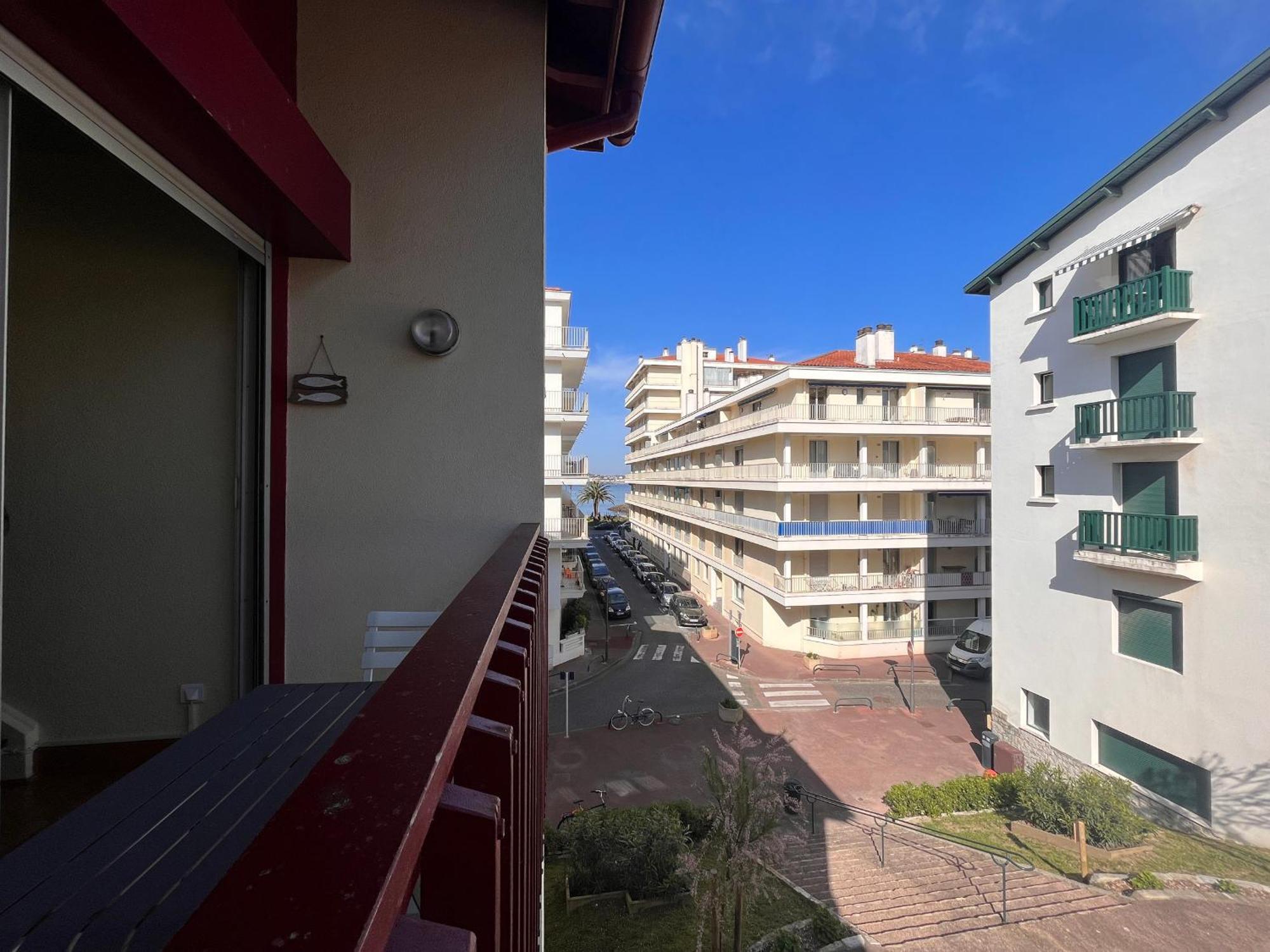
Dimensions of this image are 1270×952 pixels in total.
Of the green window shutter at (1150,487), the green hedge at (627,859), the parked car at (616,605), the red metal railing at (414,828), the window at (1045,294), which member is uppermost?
the window at (1045,294)

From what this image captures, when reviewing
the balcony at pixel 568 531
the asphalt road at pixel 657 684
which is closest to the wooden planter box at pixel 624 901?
the asphalt road at pixel 657 684

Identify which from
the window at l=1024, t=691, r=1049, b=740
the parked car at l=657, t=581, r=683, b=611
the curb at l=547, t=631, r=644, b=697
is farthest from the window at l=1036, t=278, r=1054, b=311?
the parked car at l=657, t=581, r=683, b=611

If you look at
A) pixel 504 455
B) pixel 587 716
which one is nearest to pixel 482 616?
pixel 504 455

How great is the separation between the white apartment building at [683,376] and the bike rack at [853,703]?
71.7 ft

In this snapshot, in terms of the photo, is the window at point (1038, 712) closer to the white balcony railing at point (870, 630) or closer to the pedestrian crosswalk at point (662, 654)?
the white balcony railing at point (870, 630)

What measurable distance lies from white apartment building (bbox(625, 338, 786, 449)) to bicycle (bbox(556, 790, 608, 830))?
87.9 ft

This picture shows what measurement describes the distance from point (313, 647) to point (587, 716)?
12192 mm

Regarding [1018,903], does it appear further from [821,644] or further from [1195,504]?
[821,644]

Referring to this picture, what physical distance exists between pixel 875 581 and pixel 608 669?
8.99 m

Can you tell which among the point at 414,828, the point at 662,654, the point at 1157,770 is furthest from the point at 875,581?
the point at 414,828

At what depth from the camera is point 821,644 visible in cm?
1941

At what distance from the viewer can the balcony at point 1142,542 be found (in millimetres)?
9328

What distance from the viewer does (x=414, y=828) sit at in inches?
21.5

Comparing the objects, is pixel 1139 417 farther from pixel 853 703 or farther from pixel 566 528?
pixel 566 528
